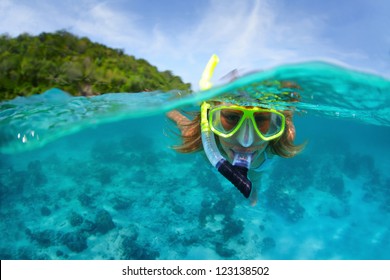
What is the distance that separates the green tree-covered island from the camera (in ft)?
23.5

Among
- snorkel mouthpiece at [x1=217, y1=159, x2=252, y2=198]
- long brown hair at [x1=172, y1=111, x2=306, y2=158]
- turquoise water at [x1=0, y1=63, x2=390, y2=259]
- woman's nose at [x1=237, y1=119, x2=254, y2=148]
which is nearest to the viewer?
snorkel mouthpiece at [x1=217, y1=159, x2=252, y2=198]

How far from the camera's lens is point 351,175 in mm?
23250

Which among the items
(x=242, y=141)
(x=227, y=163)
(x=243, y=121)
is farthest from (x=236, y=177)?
(x=243, y=121)

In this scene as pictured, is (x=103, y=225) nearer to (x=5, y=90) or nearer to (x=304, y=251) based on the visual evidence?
(x=5, y=90)

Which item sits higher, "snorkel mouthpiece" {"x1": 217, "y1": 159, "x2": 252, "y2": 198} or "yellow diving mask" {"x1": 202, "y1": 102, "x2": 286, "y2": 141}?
"yellow diving mask" {"x1": 202, "y1": 102, "x2": 286, "y2": 141}

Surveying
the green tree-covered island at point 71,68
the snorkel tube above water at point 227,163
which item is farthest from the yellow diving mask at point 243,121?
the green tree-covered island at point 71,68

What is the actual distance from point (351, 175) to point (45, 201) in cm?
2167

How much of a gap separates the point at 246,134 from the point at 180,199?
1143cm

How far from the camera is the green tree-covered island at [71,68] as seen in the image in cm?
717

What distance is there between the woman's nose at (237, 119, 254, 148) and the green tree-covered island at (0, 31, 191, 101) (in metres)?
2.79

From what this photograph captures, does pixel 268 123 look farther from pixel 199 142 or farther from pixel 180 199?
pixel 180 199

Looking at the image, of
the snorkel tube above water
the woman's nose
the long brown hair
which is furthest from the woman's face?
the long brown hair

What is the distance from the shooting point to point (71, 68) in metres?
7.98

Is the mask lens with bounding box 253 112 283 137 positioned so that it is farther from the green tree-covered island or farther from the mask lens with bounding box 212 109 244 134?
the green tree-covered island
